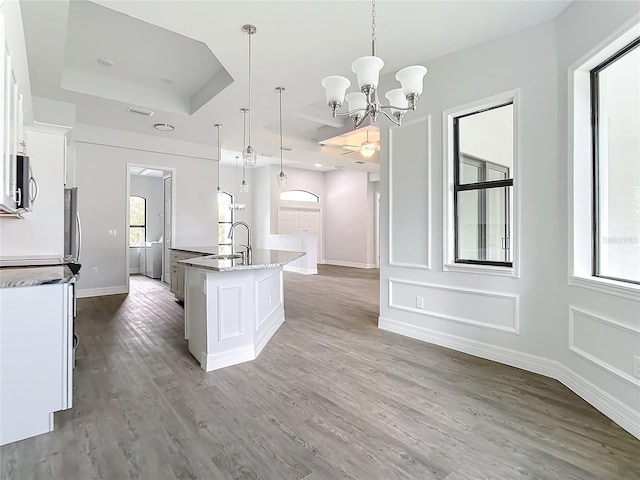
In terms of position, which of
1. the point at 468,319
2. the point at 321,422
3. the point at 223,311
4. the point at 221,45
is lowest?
the point at 321,422

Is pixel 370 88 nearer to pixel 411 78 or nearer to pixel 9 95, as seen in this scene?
pixel 411 78

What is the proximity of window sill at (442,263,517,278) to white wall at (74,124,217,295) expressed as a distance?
552cm

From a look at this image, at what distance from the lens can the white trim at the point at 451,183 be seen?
2.95m

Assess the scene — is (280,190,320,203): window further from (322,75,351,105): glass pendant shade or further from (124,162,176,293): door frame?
(322,75,351,105): glass pendant shade

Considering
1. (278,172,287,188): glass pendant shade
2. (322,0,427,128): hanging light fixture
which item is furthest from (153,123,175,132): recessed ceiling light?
(322,0,427,128): hanging light fixture

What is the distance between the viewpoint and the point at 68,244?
4066mm

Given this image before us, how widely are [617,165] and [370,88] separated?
1.84 meters

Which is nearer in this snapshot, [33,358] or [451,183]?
[33,358]

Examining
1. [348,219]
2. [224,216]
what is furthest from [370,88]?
[224,216]

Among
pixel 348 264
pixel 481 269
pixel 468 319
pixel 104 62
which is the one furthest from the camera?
pixel 348 264

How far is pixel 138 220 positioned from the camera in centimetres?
977

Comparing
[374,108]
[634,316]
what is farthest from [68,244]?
[634,316]

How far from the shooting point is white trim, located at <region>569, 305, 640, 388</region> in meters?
2.04

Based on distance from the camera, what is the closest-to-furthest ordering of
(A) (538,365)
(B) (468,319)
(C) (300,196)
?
(A) (538,365) → (B) (468,319) → (C) (300,196)
